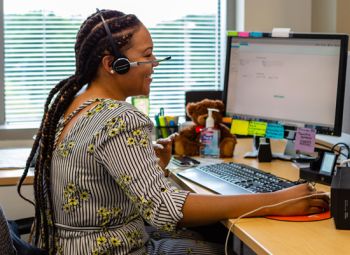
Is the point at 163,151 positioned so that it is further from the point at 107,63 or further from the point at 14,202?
the point at 14,202

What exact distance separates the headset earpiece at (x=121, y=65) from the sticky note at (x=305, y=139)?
0.80 metres

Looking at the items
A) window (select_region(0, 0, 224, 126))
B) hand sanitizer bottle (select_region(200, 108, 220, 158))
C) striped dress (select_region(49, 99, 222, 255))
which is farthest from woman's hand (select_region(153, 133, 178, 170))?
window (select_region(0, 0, 224, 126))

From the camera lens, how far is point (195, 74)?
3.25 m

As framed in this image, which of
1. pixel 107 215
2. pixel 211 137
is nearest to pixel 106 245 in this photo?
pixel 107 215

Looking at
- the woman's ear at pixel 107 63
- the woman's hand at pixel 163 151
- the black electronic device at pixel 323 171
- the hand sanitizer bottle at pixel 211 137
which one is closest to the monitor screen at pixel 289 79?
the hand sanitizer bottle at pixel 211 137

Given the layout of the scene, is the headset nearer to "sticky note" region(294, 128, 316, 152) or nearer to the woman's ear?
the woman's ear

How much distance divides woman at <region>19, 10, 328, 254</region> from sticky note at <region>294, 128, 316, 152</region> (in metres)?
0.59

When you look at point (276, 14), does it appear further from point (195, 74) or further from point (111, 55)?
point (111, 55)

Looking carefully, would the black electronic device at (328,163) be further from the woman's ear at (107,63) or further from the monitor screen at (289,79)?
the woman's ear at (107,63)

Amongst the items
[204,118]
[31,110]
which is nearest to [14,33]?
[31,110]

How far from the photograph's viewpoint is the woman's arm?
1.32 m

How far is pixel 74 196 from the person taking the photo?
138 cm

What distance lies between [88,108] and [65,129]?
90 millimetres

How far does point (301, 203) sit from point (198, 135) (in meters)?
0.87
